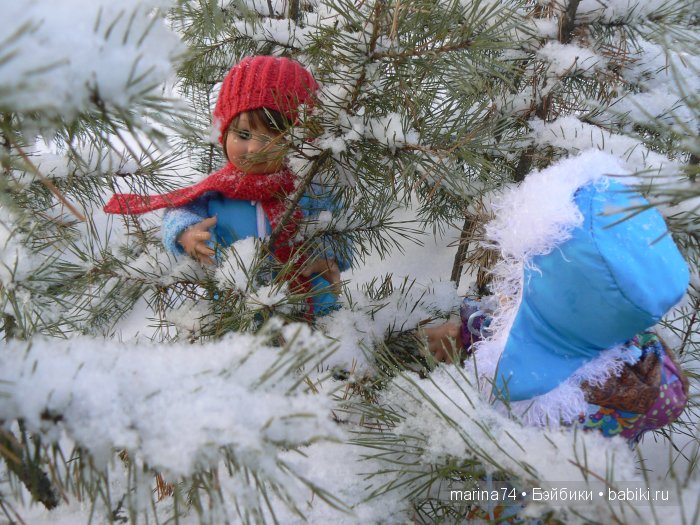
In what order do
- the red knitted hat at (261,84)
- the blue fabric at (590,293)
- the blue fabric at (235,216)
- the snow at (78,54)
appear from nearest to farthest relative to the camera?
the snow at (78,54)
the blue fabric at (590,293)
the red knitted hat at (261,84)
the blue fabric at (235,216)

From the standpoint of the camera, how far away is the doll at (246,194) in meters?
0.67

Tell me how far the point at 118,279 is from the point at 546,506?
591mm

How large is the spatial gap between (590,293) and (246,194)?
49 centimetres

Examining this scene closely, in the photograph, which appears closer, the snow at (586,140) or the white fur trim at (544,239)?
the white fur trim at (544,239)

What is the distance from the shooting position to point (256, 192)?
2.40 feet

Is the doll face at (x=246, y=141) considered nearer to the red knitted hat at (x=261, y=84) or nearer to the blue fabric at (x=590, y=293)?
the red knitted hat at (x=261, y=84)

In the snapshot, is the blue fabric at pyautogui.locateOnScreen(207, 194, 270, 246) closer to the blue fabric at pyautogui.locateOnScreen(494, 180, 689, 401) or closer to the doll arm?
the doll arm

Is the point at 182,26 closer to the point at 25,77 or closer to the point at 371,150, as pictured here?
the point at 371,150

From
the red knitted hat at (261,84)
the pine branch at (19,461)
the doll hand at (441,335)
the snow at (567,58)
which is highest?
the snow at (567,58)

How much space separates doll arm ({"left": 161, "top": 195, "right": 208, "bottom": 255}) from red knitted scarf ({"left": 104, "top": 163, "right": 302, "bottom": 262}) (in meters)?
0.01

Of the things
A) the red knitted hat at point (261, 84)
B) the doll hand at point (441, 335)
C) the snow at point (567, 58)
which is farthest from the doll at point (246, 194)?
the snow at point (567, 58)

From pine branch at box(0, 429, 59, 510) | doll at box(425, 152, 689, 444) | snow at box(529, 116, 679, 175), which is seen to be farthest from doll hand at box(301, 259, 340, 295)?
pine branch at box(0, 429, 59, 510)

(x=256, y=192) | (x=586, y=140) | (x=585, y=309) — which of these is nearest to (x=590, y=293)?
(x=585, y=309)

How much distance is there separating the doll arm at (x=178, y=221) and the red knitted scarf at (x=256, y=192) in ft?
0.04
